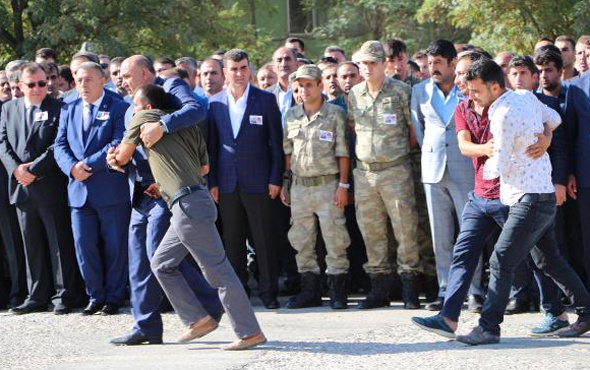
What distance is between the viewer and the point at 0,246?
12.7 m

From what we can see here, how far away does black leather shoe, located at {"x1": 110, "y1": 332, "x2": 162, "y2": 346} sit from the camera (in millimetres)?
9547

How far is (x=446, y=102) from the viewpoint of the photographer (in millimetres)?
10695

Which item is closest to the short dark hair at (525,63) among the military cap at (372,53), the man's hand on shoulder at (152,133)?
the military cap at (372,53)

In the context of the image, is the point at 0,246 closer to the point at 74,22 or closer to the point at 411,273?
the point at 411,273

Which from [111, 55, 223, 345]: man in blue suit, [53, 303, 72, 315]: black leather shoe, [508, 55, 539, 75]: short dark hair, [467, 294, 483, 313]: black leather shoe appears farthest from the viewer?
[53, 303, 72, 315]: black leather shoe

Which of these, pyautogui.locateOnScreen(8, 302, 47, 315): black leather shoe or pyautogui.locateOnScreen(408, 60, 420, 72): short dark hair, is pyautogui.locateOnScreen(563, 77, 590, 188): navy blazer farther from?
pyautogui.locateOnScreen(8, 302, 47, 315): black leather shoe

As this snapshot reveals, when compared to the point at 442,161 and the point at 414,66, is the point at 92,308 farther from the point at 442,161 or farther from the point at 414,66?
the point at 414,66

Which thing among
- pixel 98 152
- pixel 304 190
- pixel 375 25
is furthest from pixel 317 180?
pixel 375 25

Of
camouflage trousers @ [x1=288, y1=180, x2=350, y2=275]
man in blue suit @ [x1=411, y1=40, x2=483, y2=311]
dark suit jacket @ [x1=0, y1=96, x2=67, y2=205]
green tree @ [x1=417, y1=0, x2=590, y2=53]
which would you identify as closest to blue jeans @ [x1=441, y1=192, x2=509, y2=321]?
man in blue suit @ [x1=411, y1=40, x2=483, y2=311]

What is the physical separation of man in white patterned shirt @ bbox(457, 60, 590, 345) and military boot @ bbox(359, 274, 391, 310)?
2116mm

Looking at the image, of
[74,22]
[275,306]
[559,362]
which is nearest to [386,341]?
[559,362]

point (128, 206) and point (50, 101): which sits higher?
point (50, 101)

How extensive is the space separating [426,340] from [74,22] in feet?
43.6

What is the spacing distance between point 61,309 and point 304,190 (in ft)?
8.24
